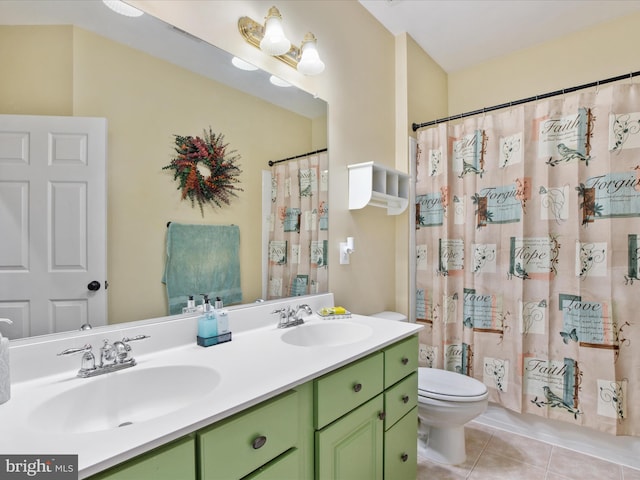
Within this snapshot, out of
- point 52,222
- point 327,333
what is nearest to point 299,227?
point 327,333

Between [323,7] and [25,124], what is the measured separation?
1.59m

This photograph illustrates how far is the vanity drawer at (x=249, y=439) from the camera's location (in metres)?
0.76

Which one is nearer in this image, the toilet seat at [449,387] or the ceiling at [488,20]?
the toilet seat at [449,387]

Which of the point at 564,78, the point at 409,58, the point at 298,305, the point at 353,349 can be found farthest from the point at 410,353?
the point at 564,78

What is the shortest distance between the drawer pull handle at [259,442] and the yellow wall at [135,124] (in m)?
0.60

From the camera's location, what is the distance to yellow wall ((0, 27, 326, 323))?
1039 mm

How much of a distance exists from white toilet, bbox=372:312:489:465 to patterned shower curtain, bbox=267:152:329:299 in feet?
2.65

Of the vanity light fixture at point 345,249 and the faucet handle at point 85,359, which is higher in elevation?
the vanity light fixture at point 345,249

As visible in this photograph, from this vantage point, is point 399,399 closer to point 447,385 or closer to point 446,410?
point 446,410

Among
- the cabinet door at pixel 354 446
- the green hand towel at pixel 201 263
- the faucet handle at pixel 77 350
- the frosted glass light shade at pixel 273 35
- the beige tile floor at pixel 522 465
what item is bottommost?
the beige tile floor at pixel 522 465

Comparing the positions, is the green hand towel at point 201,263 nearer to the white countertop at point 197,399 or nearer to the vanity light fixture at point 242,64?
the white countertop at point 197,399

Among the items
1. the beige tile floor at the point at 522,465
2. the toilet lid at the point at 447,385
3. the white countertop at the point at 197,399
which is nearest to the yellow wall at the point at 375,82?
the toilet lid at the point at 447,385

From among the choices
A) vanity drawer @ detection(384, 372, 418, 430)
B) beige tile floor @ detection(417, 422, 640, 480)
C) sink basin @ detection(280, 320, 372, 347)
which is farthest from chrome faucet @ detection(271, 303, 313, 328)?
beige tile floor @ detection(417, 422, 640, 480)

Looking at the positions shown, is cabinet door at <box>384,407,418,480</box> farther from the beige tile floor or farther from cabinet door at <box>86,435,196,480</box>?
cabinet door at <box>86,435,196,480</box>
